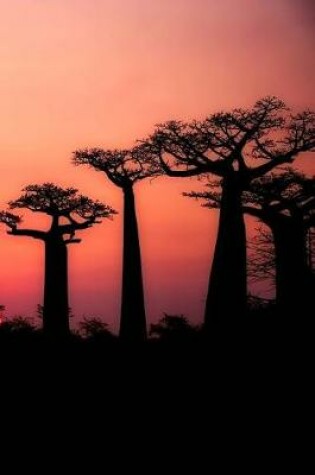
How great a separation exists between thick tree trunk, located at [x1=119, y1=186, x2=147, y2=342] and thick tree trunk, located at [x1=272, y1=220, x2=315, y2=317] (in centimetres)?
378

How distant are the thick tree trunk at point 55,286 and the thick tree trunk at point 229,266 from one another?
5.85 m

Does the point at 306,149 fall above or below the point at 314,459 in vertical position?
above

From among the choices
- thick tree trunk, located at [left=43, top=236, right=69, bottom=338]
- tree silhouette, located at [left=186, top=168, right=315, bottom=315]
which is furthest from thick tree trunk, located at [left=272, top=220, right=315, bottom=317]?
thick tree trunk, located at [left=43, top=236, right=69, bottom=338]

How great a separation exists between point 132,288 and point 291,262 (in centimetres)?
437

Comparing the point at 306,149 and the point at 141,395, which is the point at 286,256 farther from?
the point at 141,395

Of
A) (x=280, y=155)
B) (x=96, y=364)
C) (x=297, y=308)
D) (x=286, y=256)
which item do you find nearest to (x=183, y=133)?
(x=280, y=155)

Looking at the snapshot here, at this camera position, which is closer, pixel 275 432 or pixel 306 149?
pixel 275 432

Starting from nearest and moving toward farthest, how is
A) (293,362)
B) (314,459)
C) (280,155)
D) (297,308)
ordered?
(314,459) → (293,362) → (297,308) → (280,155)

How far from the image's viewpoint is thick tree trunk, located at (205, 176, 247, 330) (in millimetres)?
17522

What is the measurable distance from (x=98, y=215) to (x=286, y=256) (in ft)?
20.2

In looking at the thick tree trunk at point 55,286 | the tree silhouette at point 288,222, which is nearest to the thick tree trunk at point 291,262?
the tree silhouette at point 288,222

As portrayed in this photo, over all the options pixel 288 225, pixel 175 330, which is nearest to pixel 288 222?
pixel 288 225

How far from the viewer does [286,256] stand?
62.8 ft

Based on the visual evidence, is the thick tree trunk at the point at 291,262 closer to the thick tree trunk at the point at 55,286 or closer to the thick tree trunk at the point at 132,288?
the thick tree trunk at the point at 132,288
